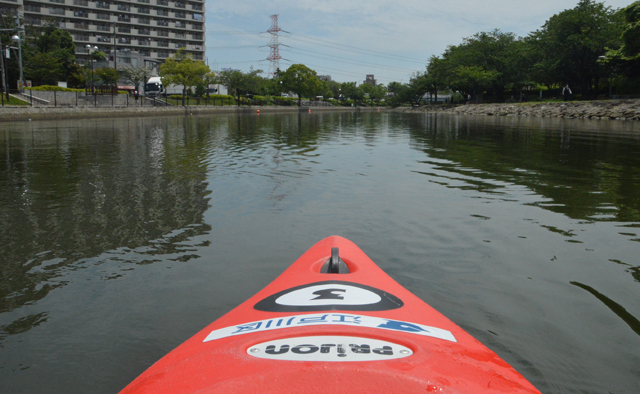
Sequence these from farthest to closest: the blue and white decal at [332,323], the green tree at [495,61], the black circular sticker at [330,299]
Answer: the green tree at [495,61]
the black circular sticker at [330,299]
the blue and white decal at [332,323]

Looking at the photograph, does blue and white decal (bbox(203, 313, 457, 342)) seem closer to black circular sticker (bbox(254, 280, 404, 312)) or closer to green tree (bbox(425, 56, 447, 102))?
black circular sticker (bbox(254, 280, 404, 312))

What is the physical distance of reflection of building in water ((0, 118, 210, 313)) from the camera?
4590mm

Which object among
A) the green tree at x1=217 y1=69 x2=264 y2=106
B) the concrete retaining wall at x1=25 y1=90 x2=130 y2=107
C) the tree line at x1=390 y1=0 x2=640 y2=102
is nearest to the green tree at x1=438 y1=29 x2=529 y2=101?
the tree line at x1=390 y1=0 x2=640 y2=102

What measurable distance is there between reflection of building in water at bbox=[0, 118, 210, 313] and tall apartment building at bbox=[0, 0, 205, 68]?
78.9m

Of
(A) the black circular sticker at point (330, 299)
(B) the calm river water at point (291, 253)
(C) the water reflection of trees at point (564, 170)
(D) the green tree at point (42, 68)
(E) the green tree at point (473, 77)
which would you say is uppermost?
(E) the green tree at point (473, 77)

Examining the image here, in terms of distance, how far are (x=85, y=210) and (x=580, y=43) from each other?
181 ft

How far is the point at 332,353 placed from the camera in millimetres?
1640

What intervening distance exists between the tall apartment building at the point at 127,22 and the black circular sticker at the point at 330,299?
291ft

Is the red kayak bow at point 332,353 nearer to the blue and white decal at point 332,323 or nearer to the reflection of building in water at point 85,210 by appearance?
the blue and white decal at point 332,323

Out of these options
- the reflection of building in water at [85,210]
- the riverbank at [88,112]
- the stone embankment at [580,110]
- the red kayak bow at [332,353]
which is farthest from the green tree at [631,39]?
the riverbank at [88,112]

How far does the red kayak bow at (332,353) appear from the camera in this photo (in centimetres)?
146

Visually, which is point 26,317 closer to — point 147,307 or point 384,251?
point 147,307

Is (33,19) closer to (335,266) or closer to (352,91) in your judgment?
(352,91)

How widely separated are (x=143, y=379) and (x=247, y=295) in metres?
2.18
